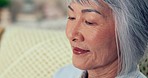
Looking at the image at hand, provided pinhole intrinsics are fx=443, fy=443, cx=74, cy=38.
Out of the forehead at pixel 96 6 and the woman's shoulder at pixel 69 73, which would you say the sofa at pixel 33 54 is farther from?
the forehead at pixel 96 6

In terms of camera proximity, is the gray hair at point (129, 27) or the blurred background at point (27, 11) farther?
the blurred background at point (27, 11)

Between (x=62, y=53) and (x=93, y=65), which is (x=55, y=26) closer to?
(x=62, y=53)

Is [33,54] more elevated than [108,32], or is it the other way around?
[108,32]

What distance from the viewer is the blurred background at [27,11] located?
241 inches

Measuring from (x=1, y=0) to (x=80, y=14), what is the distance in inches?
227

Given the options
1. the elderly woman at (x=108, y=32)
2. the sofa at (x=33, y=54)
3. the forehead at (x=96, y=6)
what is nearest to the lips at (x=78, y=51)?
the elderly woman at (x=108, y=32)

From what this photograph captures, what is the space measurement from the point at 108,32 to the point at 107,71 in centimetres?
12

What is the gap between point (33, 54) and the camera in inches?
69.8

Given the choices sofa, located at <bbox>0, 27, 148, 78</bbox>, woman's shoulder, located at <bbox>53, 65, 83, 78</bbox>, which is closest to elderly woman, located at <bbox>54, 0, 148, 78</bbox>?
woman's shoulder, located at <bbox>53, 65, 83, 78</bbox>

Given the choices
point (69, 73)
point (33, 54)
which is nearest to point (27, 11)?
point (33, 54)

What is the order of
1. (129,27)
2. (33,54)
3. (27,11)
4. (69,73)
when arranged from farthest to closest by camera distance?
(27,11)
(33,54)
(69,73)
(129,27)

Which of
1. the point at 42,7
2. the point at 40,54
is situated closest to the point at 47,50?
the point at 40,54

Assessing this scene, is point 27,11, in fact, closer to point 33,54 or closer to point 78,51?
point 33,54

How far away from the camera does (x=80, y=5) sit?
1115 millimetres
